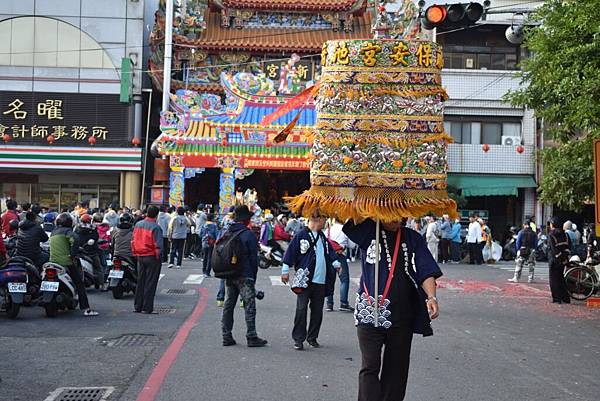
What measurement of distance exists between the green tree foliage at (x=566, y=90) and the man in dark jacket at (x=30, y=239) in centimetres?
865

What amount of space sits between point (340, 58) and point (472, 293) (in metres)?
10.5

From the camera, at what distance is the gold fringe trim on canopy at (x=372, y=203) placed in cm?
564

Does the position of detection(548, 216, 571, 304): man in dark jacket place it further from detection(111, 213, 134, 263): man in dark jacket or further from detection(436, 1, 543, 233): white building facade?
detection(436, 1, 543, 233): white building facade

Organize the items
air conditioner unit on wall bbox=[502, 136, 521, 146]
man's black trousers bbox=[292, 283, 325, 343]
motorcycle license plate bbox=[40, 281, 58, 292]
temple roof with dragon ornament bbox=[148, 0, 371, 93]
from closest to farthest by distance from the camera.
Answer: man's black trousers bbox=[292, 283, 325, 343]
motorcycle license plate bbox=[40, 281, 58, 292]
air conditioner unit on wall bbox=[502, 136, 521, 146]
temple roof with dragon ornament bbox=[148, 0, 371, 93]

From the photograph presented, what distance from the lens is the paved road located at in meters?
6.88

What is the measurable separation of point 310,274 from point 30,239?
4.84 meters

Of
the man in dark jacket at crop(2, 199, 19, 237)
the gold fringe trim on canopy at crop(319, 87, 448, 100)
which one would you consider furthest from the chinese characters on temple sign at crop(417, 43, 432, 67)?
the man in dark jacket at crop(2, 199, 19, 237)

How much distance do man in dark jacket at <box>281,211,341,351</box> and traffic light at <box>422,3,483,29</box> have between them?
467 cm

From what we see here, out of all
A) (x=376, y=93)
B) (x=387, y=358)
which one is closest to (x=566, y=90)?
(x=376, y=93)

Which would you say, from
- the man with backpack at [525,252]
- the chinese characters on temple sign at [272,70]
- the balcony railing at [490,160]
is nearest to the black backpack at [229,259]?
the man with backpack at [525,252]

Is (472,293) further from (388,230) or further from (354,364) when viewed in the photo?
(388,230)

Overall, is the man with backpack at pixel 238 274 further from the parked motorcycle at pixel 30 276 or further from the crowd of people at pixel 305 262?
the parked motorcycle at pixel 30 276

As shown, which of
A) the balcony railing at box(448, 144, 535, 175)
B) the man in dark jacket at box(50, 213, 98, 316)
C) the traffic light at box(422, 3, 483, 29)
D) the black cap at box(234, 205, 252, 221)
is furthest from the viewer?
the balcony railing at box(448, 144, 535, 175)

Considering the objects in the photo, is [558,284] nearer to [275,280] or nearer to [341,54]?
[275,280]
